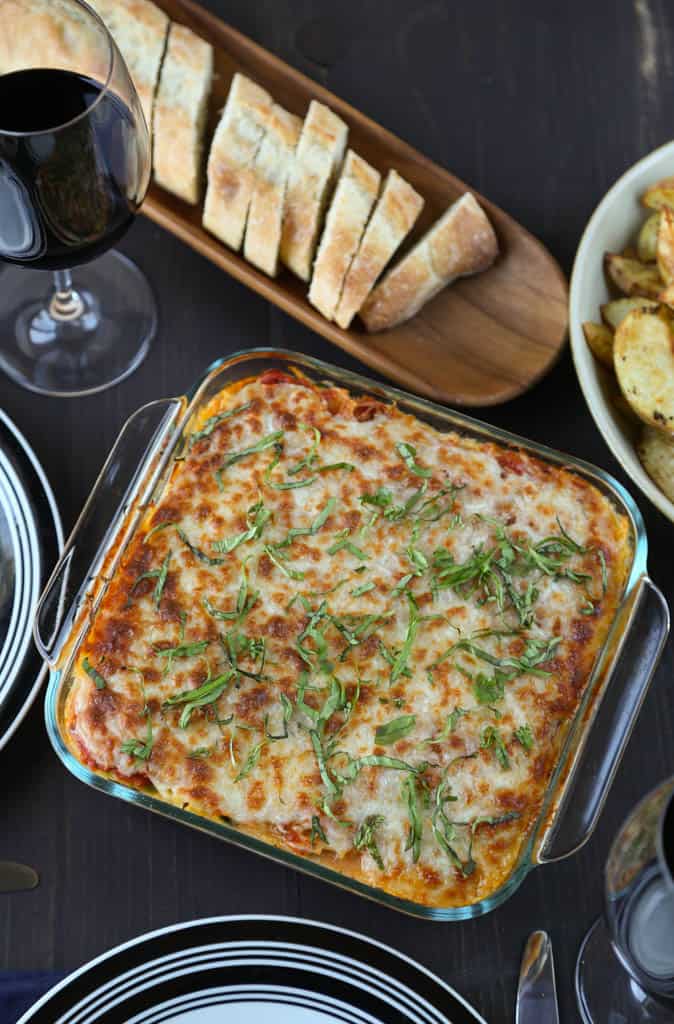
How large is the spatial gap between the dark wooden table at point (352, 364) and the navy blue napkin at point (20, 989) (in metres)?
0.05

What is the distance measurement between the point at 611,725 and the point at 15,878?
4.30 ft

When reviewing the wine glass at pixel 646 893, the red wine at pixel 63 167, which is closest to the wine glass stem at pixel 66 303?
the red wine at pixel 63 167

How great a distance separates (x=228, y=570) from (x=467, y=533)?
20.2 inches

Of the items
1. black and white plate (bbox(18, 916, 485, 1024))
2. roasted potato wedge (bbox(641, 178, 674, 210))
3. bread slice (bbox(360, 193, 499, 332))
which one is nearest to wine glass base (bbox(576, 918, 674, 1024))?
black and white plate (bbox(18, 916, 485, 1024))

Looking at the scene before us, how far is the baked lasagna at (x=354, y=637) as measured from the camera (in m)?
2.50

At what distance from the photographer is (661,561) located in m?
3.06

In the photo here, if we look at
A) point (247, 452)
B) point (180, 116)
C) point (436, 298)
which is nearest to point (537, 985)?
point (247, 452)

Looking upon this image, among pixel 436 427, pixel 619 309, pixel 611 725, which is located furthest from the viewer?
pixel 619 309

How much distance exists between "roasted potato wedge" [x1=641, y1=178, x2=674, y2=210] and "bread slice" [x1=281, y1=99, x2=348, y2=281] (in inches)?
29.6

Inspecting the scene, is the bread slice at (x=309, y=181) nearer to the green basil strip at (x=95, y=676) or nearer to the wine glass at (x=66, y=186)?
the wine glass at (x=66, y=186)

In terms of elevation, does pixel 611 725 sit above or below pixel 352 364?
below

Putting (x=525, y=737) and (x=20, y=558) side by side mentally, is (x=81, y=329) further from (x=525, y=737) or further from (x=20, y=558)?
(x=525, y=737)

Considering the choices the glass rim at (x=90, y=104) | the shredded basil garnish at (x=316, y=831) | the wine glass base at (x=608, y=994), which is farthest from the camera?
the wine glass base at (x=608, y=994)

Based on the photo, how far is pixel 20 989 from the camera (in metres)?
2.61
